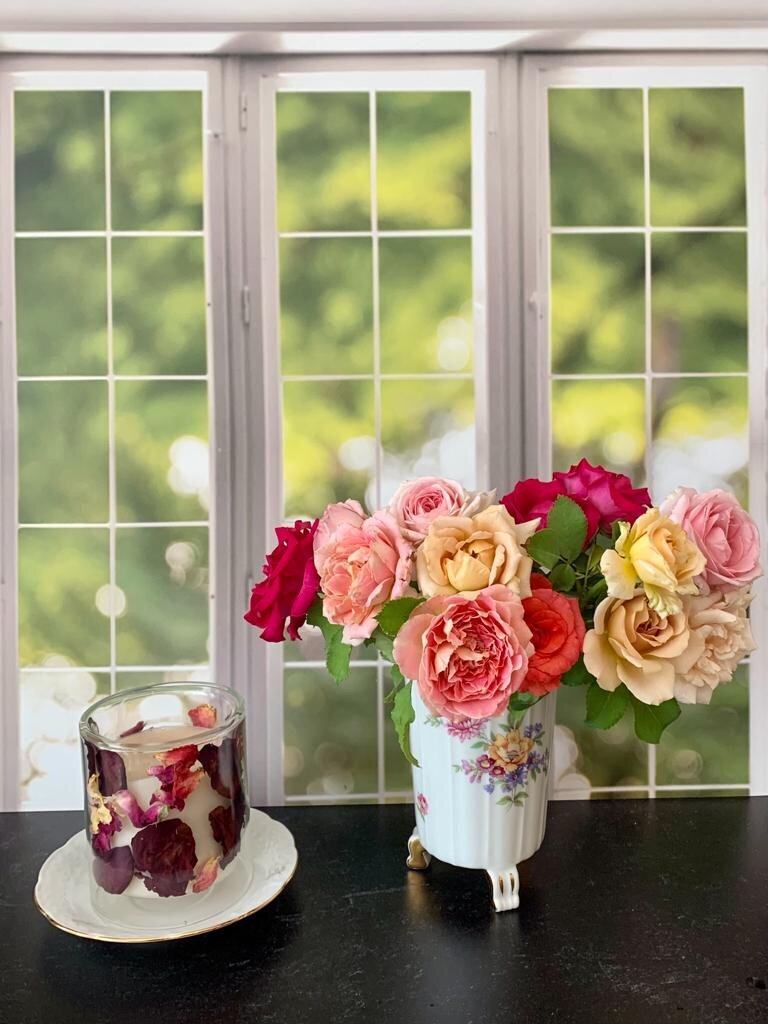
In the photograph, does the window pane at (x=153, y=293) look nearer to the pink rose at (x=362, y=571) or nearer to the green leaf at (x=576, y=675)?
the pink rose at (x=362, y=571)

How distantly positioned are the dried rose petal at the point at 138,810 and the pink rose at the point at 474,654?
36 cm

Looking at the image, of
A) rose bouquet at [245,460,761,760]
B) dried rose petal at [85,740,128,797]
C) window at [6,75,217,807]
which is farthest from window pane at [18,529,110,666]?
rose bouquet at [245,460,761,760]

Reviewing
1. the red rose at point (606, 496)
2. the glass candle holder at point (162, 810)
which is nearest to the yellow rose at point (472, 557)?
the red rose at point (606, 496)

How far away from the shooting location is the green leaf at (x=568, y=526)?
0.84m

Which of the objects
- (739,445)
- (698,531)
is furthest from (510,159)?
(698,531)

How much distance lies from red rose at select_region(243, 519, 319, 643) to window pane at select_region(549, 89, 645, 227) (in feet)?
2.64

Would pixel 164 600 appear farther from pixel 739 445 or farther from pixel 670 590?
pixel 739 445

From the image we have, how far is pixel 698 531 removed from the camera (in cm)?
82

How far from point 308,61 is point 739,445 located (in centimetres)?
102

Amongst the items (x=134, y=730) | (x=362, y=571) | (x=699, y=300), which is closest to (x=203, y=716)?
(x=134, y=730)

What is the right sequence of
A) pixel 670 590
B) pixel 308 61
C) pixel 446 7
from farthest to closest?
pixel 308 61 → pixel 446 7 → pixel 670 590

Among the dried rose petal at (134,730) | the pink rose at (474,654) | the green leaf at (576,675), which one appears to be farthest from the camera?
the dried rose petal at (134,730)

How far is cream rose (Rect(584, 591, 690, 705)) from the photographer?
79cm

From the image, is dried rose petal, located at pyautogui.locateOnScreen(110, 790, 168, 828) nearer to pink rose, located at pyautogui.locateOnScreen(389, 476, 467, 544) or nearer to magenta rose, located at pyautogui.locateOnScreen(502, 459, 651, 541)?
pink rose, located at pyautogui.locateOnScreen(389, 476, 467, 544)
